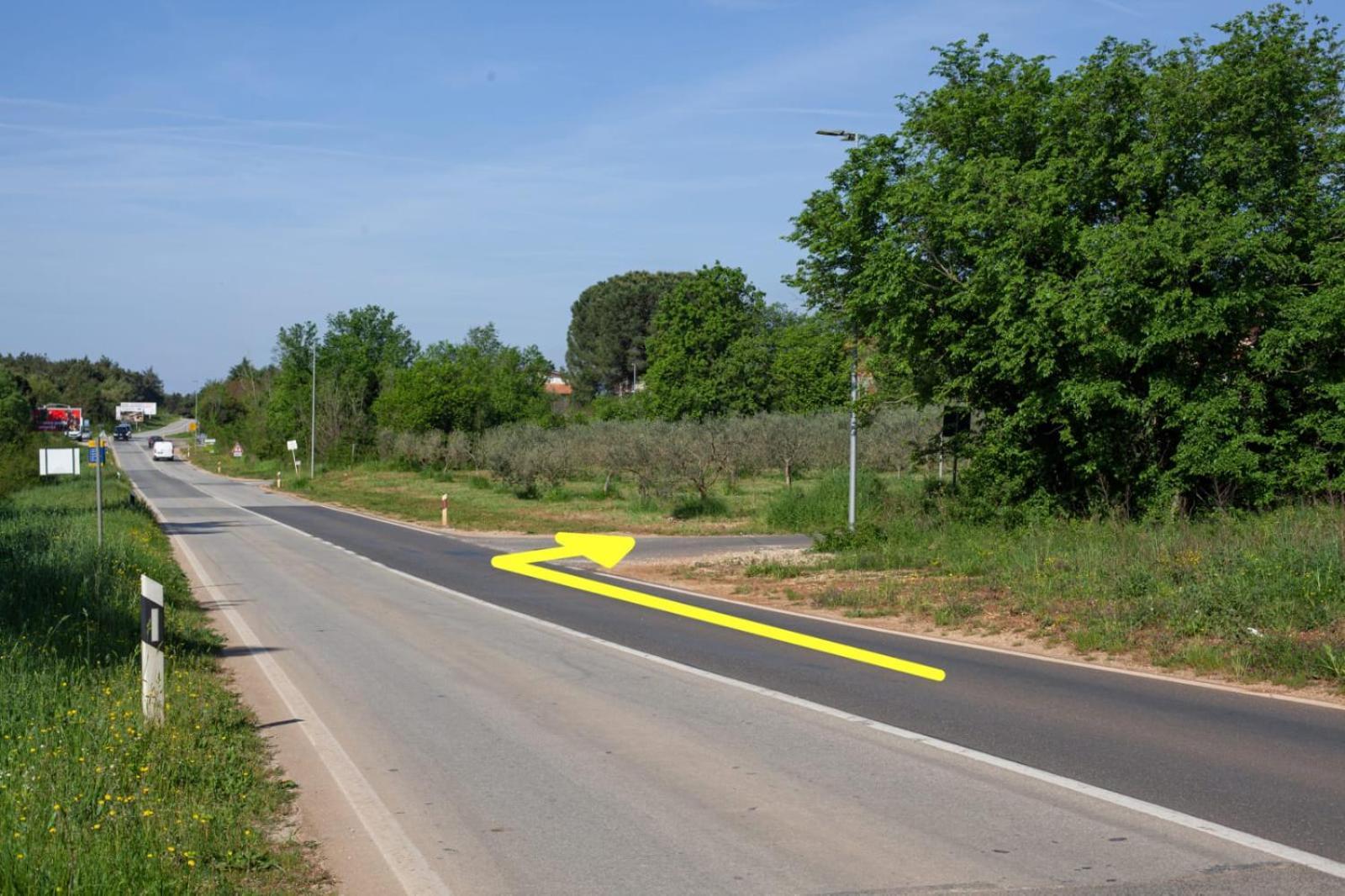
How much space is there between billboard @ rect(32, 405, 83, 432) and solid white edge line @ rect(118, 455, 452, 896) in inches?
4451

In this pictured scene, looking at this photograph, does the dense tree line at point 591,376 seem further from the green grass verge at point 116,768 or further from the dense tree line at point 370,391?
the green grass verge at point 116,768

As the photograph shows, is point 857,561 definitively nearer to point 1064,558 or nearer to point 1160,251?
point 1064,558

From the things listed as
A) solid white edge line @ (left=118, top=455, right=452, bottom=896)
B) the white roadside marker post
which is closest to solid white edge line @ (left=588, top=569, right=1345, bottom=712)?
solid white edge line @ (left=118, top=455, right=452, bottom=896)

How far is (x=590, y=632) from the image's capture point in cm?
1466

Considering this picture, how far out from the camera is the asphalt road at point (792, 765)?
5.80 metres

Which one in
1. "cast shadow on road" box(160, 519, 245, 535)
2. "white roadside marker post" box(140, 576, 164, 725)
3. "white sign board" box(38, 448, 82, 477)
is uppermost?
"white sign board" box(38, 448, 82, 477)

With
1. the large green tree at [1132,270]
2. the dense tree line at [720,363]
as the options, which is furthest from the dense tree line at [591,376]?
the large green tree at [1132,270]

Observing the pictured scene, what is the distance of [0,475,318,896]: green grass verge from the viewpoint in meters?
5.30

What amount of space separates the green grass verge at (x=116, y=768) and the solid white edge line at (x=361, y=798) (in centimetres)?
42

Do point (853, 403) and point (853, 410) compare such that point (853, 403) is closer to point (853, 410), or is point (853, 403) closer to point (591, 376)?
point (853, 410)

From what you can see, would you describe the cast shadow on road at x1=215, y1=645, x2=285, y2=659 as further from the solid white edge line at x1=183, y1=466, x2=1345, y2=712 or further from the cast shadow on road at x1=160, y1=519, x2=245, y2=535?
the cast shadow on road at x1=160, y1=519, x2=245, y2=535

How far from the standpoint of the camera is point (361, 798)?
7246 millimetres

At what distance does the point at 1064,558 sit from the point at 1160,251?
5.61 metres

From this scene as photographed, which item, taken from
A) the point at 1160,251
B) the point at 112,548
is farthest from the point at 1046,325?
the point at 112,548
